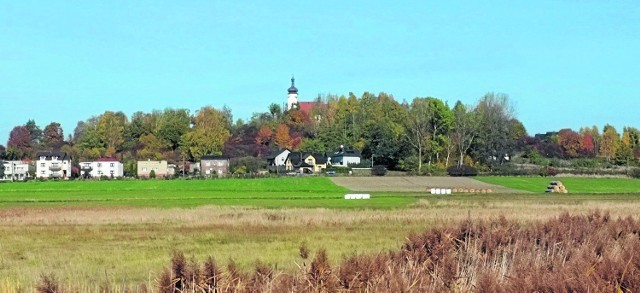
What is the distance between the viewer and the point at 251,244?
24.7m

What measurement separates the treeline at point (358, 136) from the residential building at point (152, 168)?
5223 mm

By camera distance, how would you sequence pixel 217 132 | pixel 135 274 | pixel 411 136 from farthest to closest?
pixel 217 132
pixel 411 136
pixel 135 274

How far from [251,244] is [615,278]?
60.3ft

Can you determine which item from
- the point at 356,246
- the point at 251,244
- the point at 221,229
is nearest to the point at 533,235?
the point at 356,246

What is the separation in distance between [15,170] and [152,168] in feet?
98.2

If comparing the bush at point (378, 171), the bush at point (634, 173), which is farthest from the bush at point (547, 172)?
the bush at point (378, 171)

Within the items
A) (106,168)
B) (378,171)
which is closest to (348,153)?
(378,171)

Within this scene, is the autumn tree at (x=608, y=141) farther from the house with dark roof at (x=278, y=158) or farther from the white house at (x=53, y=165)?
the white house at (x=53, y=165)

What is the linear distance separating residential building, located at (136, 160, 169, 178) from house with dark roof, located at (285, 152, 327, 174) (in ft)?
76.7

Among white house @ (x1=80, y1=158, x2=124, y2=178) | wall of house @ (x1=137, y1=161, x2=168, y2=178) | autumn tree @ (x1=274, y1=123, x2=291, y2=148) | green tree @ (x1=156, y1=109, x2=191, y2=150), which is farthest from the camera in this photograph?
autumn tree @ (x1=274, y1=123, x2=291, y2=148)

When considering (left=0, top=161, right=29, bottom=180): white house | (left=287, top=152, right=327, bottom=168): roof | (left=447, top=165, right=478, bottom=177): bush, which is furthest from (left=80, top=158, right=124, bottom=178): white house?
(left=447, top=165, right=478, bottom=177): bush

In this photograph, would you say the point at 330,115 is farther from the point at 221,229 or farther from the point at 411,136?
the point at 221,229

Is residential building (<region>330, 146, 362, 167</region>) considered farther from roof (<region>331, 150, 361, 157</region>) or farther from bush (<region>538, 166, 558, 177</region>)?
bush (<region>538, 166, 558, 177</region>)

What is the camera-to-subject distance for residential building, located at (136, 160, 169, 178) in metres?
143
